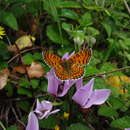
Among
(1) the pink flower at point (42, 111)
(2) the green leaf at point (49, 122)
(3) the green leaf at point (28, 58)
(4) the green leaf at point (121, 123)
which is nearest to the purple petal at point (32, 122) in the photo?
(1) the pink flower at point (42, 111)

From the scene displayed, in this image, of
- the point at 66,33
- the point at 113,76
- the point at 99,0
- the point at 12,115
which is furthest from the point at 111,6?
the point at 12,115

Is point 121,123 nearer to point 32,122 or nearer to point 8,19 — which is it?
point 32,122

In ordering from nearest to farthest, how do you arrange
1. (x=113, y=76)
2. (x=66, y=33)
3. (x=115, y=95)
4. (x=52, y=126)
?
(x=52, y=126) < (x=115, y=95) < (x=113, y=76) < (x=66, y=33)

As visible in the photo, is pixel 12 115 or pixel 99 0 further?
pixel 99 0

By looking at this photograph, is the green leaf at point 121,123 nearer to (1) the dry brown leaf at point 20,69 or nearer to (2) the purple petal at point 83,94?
(2) the purple petal at point 83,94

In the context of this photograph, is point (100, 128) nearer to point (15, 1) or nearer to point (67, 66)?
point (67, 66)

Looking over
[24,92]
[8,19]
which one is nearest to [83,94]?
[24,92]

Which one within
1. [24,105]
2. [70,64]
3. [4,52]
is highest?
Result: [70,64]
